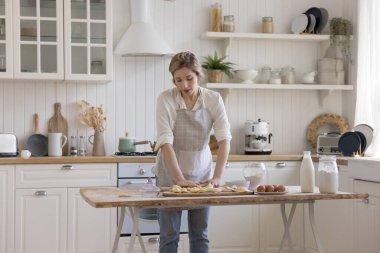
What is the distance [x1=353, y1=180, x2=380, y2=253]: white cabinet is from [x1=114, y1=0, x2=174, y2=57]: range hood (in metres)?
1.84

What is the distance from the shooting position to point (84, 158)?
4.96m

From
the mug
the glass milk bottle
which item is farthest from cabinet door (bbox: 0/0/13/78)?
the glass milk bottle

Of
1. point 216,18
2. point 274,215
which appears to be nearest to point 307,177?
point 274,215

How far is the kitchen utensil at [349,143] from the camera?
17.0ft

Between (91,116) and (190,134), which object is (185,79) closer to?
(190,134)

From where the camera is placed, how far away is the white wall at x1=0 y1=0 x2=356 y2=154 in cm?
540

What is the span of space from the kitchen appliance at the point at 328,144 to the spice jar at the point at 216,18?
124 centimetres

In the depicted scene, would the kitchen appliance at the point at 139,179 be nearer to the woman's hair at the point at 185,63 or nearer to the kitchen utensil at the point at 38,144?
the kitchen utensil at the point at 38,144

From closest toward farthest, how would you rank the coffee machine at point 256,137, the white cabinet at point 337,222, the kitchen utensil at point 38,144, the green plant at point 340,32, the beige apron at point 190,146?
the beige apron at point 190,146, the white cabinet at point 337,222, the kitchen utensil at point 38,144, the coffee machine at point 256,137, the green plant at point 340,32

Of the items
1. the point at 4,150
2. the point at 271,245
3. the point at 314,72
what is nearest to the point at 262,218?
the point at 271,245

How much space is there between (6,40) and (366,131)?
2.87m

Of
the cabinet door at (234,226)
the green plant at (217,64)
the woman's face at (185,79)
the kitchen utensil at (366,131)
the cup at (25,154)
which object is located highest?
the green plant at (217,64)

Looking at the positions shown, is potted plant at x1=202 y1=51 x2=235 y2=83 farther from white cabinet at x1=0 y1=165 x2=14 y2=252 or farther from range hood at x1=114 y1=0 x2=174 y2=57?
white cabinet at x1=0 y1=165 x2=14 y2=252

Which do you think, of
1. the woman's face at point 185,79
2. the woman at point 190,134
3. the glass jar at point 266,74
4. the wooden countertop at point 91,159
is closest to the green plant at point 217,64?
the glass jar at point 266,74
